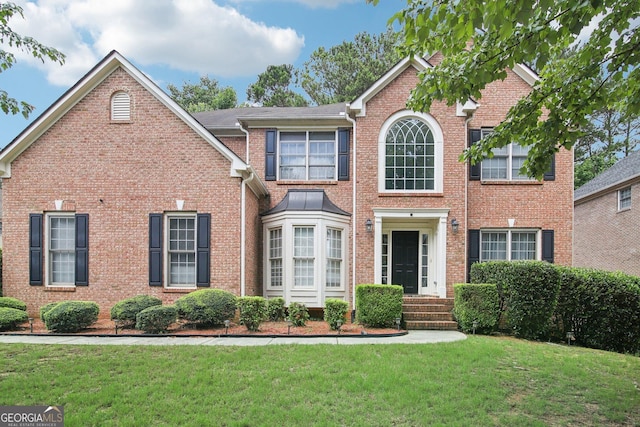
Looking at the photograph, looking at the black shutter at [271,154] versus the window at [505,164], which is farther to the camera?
the black shutter at [271,154]

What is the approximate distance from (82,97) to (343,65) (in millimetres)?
21599

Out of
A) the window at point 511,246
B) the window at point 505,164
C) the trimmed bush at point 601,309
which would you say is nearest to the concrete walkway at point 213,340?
the trimmed bush at point 601,309

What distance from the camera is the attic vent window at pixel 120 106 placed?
11078 millimetres

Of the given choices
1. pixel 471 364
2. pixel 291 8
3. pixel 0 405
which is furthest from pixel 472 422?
pixel 291 8

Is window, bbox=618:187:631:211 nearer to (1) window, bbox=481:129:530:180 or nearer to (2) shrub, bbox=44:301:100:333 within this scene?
(1) window, bbox=481:129:530:180

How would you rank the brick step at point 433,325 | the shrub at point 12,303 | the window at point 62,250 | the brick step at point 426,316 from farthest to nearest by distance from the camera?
1. the window at point 62,250
2. the brick step at point 426,316
3. the brick step at point 433,325
4. the shrub at point 12,303

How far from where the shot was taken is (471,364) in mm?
6508

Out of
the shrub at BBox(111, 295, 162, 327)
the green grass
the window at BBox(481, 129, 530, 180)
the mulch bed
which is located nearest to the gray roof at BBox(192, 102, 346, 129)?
the window at BBox(481, 129, 530, 180)

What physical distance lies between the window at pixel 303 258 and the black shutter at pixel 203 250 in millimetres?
2401

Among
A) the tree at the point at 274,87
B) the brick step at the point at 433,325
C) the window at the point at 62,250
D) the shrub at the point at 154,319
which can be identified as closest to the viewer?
the shrub at the point at 154,319

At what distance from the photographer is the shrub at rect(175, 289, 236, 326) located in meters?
9.34

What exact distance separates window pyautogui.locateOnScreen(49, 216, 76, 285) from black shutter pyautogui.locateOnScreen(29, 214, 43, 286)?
25cm

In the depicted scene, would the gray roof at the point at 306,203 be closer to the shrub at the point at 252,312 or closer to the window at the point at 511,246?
the shrub at the point at 252,312

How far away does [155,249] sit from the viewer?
10875 millimetres
